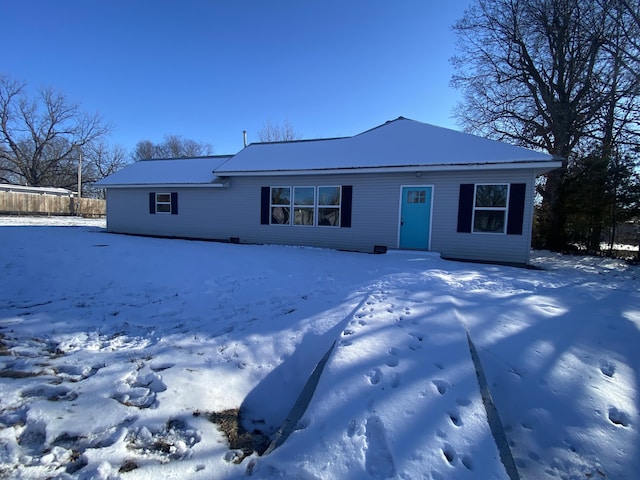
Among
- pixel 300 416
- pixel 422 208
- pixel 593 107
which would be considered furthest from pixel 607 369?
pixel 593 107

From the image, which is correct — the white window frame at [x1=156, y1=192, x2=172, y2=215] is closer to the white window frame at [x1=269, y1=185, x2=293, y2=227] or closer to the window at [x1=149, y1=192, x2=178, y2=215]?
the window at [x1=149, y1=192, x2=178, y2=215]

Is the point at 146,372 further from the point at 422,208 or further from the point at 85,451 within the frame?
the point at 422,208

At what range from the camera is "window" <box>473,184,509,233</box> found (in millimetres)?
9570

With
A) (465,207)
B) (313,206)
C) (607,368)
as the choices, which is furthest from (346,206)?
(607,368)

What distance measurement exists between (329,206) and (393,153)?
284cm

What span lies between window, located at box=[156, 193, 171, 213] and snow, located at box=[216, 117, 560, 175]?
354cm

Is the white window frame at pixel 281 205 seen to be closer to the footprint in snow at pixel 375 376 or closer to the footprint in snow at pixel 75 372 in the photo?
the footprint in snow at pixel 75 372

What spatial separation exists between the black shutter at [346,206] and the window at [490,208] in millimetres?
3926

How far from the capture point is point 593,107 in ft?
48.7

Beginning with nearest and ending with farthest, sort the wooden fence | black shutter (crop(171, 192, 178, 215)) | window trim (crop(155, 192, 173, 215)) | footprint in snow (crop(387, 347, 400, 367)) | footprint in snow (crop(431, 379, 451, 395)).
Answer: footprint in snow (crop(431, 379, 451, 395)) → footprint in snow (crop(387, 347, 400, 367)) → black shutter (crop(171, 192, 178, 215)) → window trim (crop(155, 192, 173, 215)) → the wooden fence

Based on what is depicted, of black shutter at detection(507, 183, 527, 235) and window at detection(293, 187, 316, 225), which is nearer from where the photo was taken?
black shutter at detection(507, 183, 527, 235)

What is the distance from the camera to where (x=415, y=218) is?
10.4m

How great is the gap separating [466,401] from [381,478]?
104 cm

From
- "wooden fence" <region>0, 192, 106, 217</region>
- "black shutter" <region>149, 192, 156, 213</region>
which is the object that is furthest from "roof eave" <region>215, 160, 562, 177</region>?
"wooden fence" <region>0, 192, 106, 217</region>
